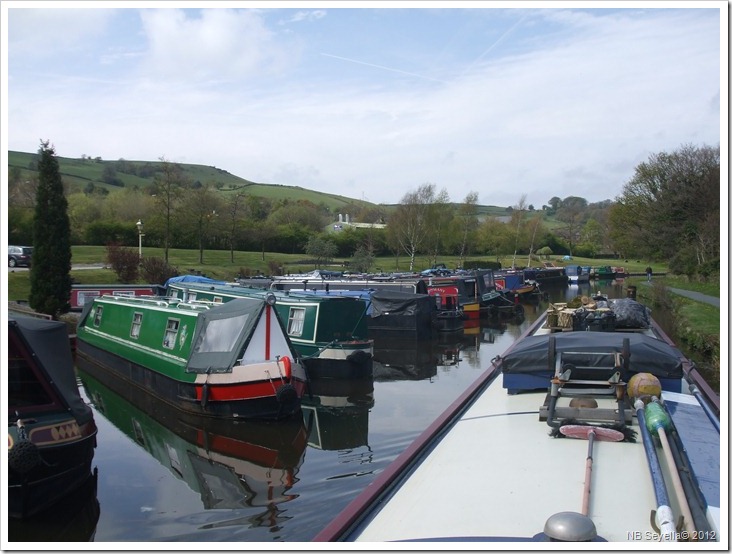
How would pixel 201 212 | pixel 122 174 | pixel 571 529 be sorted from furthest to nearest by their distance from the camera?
pixel 122 174 < pixel 201 212 < pixel 571 529

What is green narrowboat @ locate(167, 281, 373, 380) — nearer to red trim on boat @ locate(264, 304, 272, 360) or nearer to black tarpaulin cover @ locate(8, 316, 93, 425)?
red trim on boat @ locate(264, 304, 272, 360)

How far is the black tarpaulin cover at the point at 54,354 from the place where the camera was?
8242 mm

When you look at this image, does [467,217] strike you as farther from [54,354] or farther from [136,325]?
[54,354]

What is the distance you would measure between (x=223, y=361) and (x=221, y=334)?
592 mm

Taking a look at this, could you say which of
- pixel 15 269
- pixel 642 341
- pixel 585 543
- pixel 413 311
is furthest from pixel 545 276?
pixel 585 543

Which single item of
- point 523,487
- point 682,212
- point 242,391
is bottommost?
point 242,391

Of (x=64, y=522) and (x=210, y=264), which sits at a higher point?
(x=210, y=264)

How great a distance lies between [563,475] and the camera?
4.97 m

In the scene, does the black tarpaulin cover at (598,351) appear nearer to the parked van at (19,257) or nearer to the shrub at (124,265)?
the shrub at (124,265)

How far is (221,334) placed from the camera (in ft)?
40.2

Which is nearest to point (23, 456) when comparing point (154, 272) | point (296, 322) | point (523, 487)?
point (523, 487)

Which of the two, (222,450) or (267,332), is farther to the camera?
(267,332)

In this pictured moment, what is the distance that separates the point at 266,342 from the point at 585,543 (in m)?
9.33

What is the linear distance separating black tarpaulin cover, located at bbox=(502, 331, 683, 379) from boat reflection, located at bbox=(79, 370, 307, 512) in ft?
11.9
